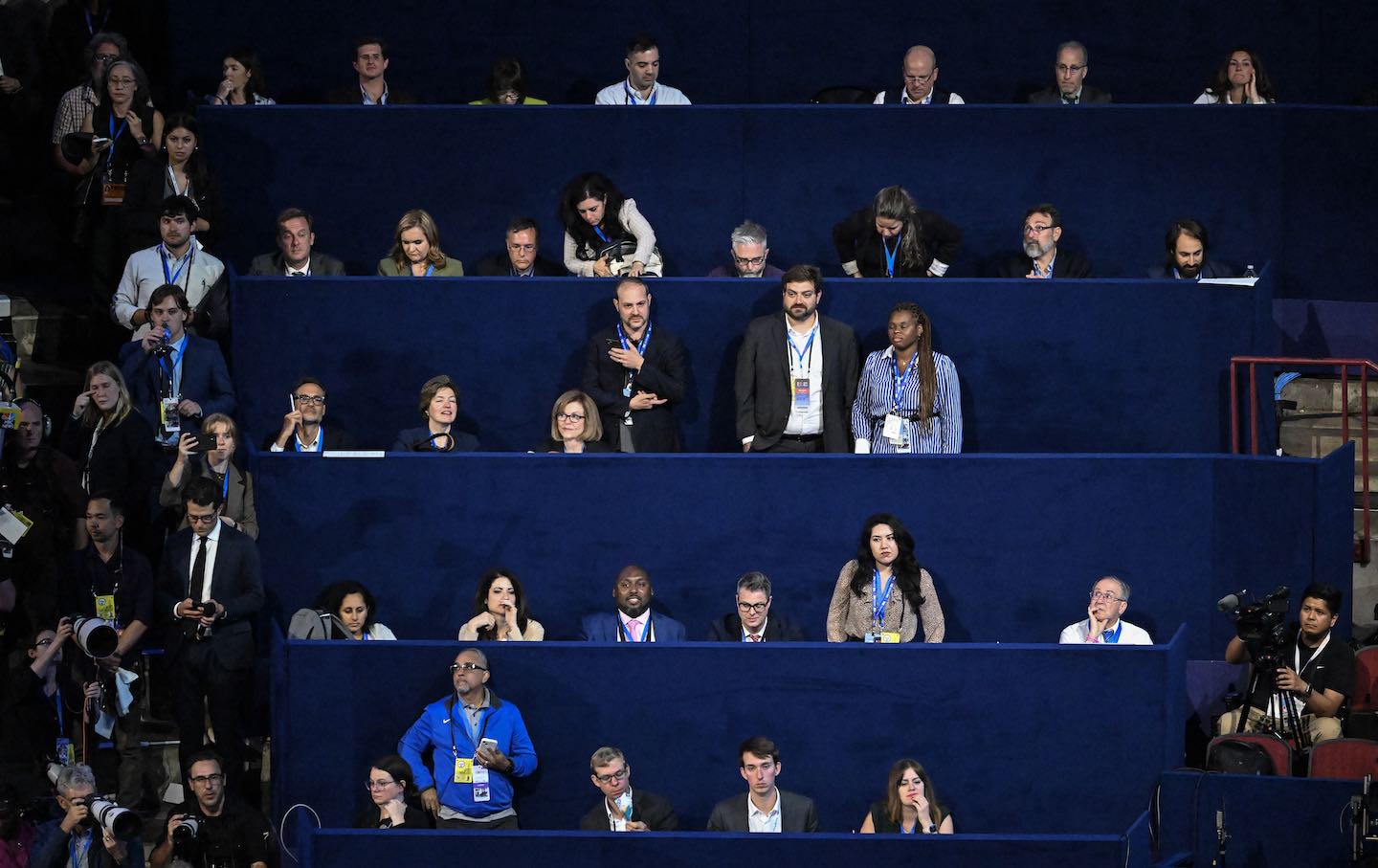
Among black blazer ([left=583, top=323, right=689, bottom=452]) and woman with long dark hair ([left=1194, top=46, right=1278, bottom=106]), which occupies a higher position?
woman with long dark hair ([left=1194, top=46, right=1278, bottom=106])

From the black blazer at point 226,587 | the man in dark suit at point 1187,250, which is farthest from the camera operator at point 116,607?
the man in dark suit at point 1187,250

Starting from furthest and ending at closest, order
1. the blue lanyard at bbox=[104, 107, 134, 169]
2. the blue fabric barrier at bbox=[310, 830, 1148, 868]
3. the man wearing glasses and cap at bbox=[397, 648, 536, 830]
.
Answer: the blue lanyard at bbox=[104, 107, 134, 169], the man wearing glasses and cap at bbox=[397, 648, 536, 830], the blue fabric barrier at bbox=[310, 830, 1148, 868]

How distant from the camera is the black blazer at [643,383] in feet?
27.2

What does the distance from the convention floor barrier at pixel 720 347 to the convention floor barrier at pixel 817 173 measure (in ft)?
2.97

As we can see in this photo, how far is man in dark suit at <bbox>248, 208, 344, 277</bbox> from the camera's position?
8.69m

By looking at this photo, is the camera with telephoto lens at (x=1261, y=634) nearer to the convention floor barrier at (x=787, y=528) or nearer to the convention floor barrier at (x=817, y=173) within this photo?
the convention floor barrier at (x=787, y=528)

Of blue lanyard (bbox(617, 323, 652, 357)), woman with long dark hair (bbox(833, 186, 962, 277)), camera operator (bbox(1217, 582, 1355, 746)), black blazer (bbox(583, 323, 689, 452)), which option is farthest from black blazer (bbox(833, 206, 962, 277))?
camera operator (bbox(1217, 582, 1355, 746))

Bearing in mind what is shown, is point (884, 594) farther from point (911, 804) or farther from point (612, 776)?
point (612, 776)

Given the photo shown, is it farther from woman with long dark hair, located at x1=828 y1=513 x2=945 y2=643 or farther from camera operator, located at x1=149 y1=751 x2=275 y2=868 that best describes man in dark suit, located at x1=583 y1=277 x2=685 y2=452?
camera operator, located at x1=149 y1=751 x2=275 y2=868

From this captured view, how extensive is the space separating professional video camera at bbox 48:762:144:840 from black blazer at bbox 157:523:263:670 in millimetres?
650

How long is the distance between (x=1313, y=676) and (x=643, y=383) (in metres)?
2.74

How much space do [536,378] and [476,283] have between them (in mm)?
469

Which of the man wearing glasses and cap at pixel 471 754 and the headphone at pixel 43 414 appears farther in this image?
the headphone at pixel 43 414

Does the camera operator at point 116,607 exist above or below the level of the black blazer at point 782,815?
above
